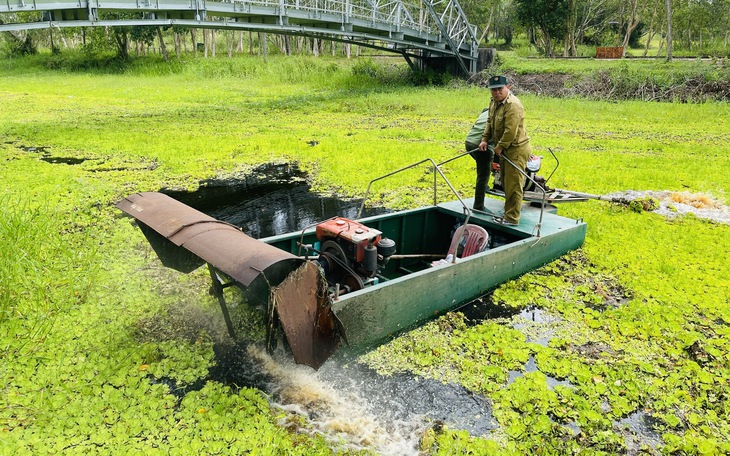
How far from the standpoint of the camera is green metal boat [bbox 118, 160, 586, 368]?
3154 millimetres

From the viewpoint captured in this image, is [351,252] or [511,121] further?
[511,121]

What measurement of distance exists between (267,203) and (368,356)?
4.73 meters

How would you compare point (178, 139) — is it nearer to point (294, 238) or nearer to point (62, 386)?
point (294, 238)

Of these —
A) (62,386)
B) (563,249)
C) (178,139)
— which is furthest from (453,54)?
(62,386)

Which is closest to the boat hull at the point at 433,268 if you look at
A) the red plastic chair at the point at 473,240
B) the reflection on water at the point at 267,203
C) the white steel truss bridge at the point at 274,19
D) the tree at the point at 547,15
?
the red plastic chair at the point at 473,240

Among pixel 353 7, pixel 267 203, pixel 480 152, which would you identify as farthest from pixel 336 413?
pixel 353 7

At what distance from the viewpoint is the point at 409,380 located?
385 centimetres

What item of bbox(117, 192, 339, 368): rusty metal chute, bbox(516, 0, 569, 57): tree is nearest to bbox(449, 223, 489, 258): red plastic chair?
bbox(117, 192, 339, 368): rusty metal chute

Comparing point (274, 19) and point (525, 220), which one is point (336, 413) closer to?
point (525, 220)

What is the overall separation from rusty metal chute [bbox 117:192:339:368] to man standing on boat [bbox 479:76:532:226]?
290 cm

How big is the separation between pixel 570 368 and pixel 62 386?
12.8ft

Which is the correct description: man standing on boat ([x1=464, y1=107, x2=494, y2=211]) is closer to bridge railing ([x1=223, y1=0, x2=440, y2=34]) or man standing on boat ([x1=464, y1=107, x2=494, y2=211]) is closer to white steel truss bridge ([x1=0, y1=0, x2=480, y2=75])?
white steel truss bridge ([x1=0, y1=0, x2=480, y2=75])

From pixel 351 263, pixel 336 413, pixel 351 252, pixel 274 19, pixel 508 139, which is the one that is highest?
pixel 274 19

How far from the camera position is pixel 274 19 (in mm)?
19188
